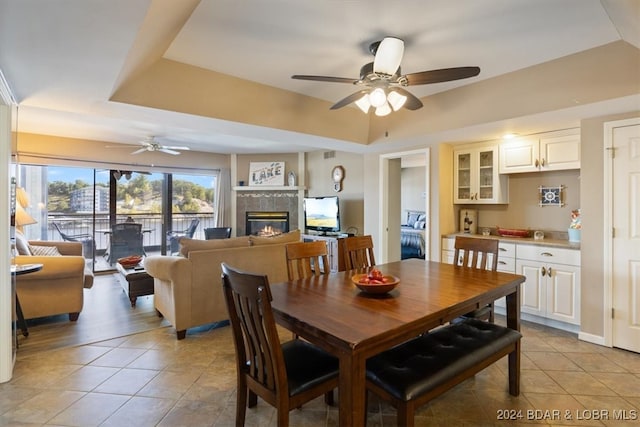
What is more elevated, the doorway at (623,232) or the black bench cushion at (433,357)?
the doorway at (623,232)

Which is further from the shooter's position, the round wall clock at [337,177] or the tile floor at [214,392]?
the round wall clock at [337,177]

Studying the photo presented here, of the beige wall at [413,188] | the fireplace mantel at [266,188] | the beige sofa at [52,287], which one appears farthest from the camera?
the beige wall at [413,188]

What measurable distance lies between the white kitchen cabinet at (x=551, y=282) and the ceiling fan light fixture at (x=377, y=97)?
2.42m

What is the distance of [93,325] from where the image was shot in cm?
350

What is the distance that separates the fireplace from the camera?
7281mm

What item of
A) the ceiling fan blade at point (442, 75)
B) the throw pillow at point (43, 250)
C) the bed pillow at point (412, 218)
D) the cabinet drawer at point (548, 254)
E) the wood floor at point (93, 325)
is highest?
the ceiling fan blade at point (442, 75)

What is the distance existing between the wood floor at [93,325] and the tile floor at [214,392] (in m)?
0.23

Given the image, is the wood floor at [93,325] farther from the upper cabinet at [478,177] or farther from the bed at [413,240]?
the bed at [413,240]

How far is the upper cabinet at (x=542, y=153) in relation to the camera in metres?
3.44

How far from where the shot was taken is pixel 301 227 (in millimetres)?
7125

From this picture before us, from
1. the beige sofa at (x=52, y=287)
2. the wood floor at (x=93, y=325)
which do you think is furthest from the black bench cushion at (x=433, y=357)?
the beige sofa at (x=52, y=287)

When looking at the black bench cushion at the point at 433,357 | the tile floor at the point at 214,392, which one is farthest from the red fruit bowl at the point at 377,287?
the tile floor at the point at 214,392

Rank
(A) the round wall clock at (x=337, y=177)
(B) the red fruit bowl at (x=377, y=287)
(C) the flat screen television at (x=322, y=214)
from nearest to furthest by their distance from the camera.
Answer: (B) the red fruit bowl at (x=377, y=287)
(C) the flat screen television at (x=322, y=214)
(A) the round wall clock at (x=337, y=177)

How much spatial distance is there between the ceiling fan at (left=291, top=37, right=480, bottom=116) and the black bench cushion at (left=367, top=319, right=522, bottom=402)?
64.9 inches
